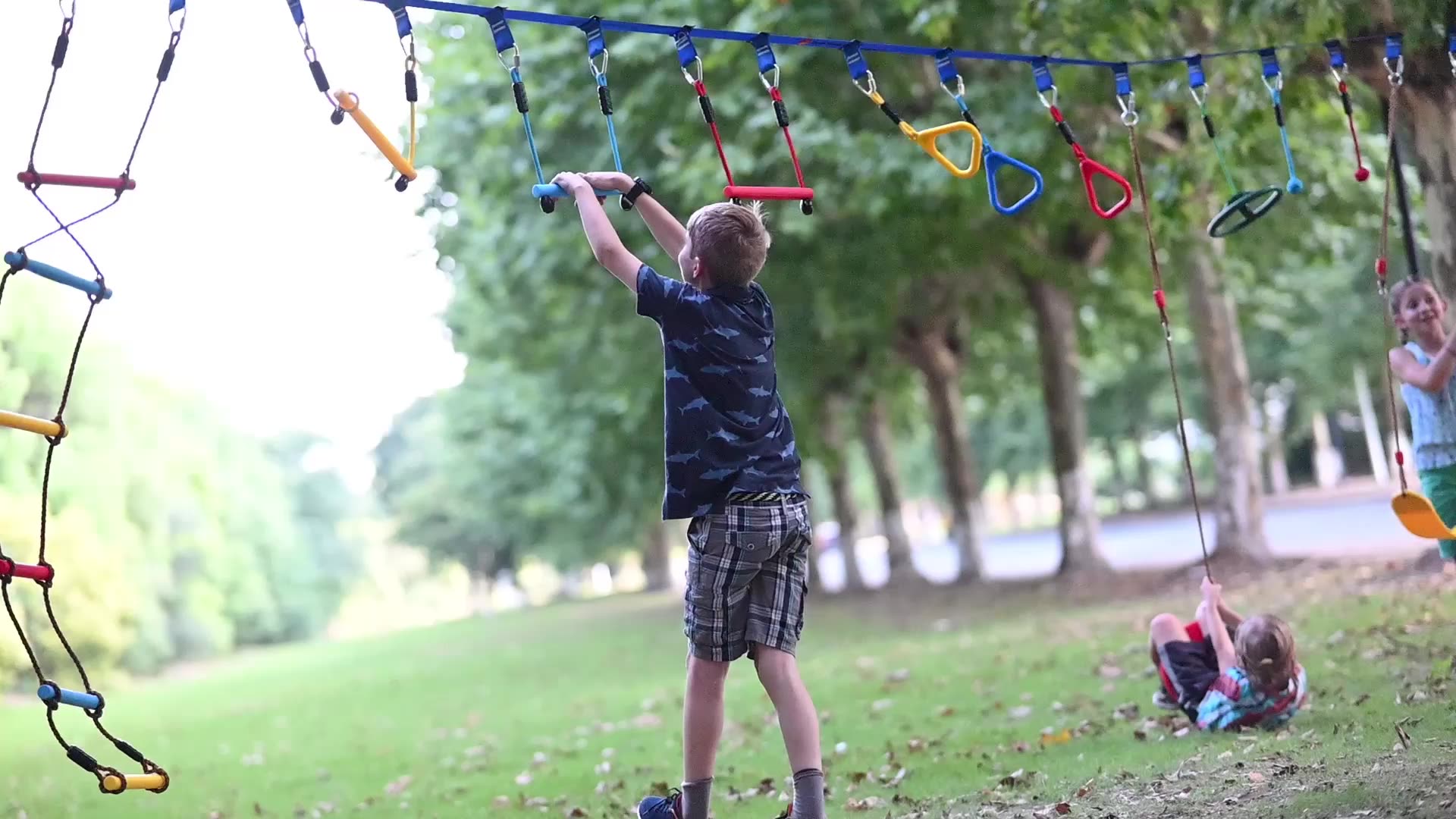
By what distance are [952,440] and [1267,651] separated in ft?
52.3

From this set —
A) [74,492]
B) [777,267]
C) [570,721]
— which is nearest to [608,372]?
[777,267]

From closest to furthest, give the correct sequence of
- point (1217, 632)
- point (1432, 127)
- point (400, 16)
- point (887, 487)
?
point (400, 16), point (1217, 632), point (1432, 127), point (887, 487)

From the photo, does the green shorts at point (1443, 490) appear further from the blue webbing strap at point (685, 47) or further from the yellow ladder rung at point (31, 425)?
the yellow ladder rung at point (31, 425)

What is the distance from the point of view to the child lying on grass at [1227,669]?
5758 mm

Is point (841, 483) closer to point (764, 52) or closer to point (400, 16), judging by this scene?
point (764, 52)

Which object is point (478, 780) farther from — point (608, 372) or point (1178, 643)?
point (608, 372)

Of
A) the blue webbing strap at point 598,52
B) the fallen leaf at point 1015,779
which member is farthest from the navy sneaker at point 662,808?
the blue webbing strap at point 598,52

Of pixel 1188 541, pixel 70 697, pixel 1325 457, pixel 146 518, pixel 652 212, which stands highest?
pixel 146 518

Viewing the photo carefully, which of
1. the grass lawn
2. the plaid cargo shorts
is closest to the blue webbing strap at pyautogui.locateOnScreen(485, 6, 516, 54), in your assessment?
the plaid cargo shorts

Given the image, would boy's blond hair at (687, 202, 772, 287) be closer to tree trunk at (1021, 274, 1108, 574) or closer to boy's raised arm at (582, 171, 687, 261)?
boy's raised arm at (582, 171, 687, 261)

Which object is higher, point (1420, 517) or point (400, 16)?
point (400, 16)

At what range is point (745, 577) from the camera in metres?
4.42

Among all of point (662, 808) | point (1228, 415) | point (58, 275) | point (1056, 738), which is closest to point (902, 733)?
point (1056, 738)

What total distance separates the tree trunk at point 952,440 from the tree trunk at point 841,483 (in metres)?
1.71
